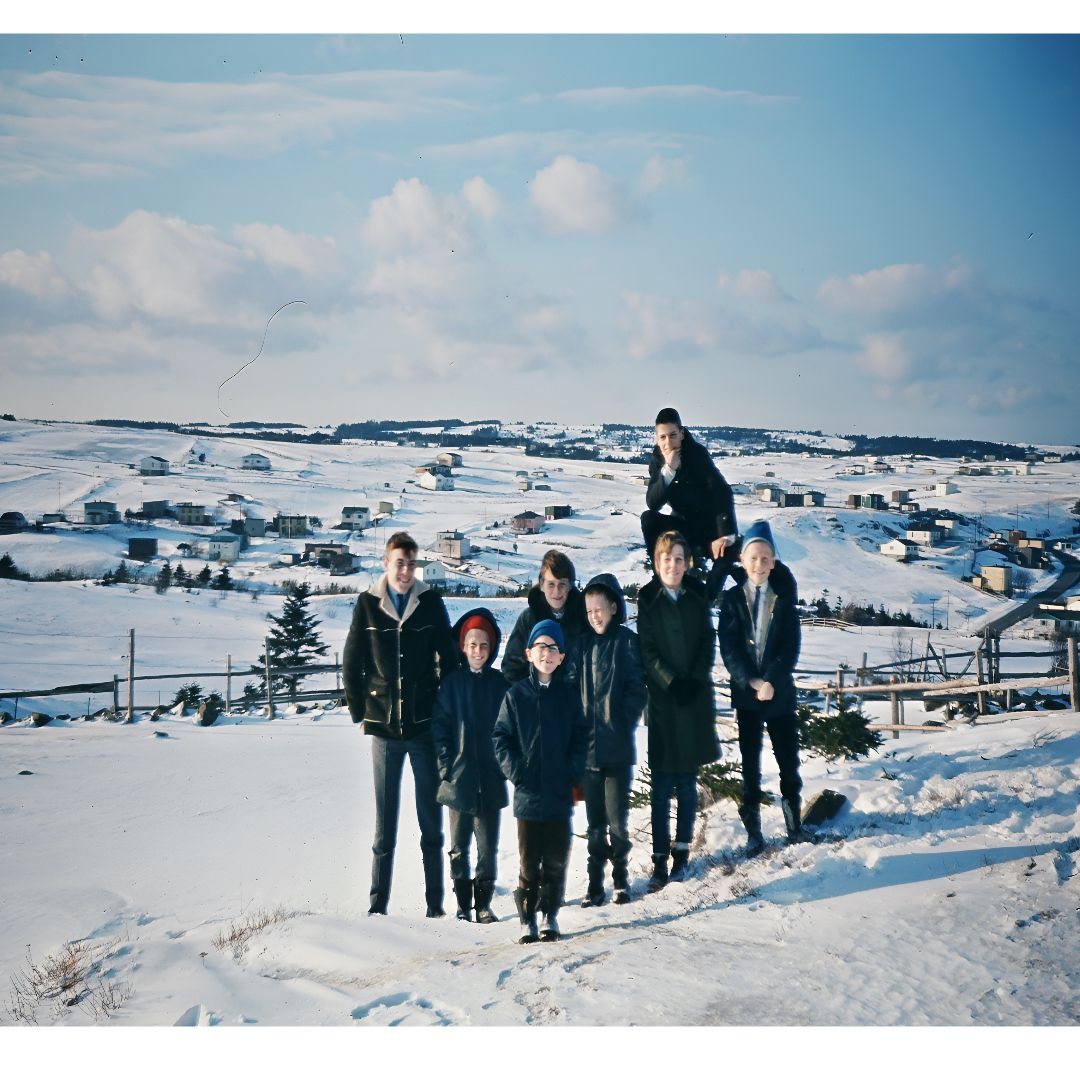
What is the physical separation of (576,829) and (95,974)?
10.2 feet

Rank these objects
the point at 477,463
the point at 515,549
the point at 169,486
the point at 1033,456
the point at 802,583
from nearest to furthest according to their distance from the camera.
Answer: the point at 1033,456 < the point at 802,583 < the point at 515,549 < the point at 169,486 < the point at 477,463

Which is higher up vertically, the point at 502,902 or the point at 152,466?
the point at 152,466

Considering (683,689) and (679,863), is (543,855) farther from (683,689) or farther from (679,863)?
(683,689)

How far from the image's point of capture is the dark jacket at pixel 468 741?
3.95m

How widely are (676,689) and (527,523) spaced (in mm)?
33939

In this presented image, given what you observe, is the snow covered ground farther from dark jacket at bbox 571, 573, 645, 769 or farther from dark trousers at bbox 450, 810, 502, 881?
dark jacket at bbox 571, 573, 645, 769

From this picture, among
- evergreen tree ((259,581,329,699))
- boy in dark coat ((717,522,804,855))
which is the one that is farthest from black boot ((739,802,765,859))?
evergreen tree ((259,581,329,699))

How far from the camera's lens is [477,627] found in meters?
4.03

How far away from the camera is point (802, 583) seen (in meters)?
22.3

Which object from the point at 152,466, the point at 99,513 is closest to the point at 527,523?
the point at 99,513

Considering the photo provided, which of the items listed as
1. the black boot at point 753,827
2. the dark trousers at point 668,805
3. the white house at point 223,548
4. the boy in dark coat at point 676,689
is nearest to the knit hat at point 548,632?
the boy in dark coat at point 676,689

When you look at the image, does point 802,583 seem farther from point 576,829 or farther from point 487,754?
point 487,754
